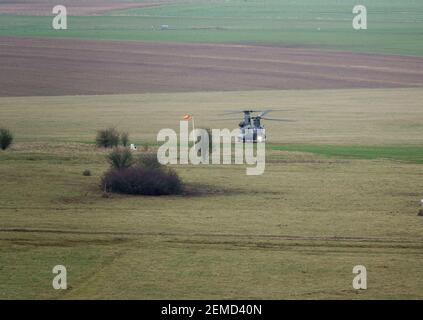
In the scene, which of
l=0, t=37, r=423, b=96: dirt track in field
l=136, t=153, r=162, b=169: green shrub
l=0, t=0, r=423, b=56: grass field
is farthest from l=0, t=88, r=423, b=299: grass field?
l=0, t=0, r=423, b=56: grass field

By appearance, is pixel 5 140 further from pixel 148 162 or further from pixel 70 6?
pixel 70 6

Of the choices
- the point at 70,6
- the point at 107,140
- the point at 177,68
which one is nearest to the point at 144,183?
the point at 107,140

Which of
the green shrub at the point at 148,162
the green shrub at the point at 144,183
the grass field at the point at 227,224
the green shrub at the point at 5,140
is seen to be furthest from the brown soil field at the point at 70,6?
the green shrub at the point at 144,183

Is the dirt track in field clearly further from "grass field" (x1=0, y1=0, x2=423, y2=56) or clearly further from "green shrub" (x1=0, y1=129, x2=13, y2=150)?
"green shrub" (x1=0, y1=129, x2=13, y2=150)

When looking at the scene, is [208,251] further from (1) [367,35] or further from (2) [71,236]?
(1) [367,35]

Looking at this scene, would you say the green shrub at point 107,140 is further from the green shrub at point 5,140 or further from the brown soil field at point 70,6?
the brown soil field at point 70,6

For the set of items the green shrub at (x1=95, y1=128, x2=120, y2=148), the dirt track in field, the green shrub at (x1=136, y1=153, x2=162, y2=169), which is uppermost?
the dirt track in field
